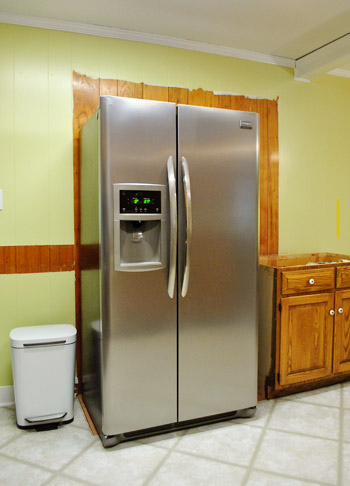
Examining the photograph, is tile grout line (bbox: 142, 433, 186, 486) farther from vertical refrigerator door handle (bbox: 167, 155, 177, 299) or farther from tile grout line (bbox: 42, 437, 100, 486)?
vertical refrigerator door handle (bbox: 167, 155, 177, 299)

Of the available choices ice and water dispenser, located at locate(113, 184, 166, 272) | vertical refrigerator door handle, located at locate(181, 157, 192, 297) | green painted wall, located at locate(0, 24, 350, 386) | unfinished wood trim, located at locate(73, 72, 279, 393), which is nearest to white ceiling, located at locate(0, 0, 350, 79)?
green painted wall, located at locate(0, 24, 350, 386)

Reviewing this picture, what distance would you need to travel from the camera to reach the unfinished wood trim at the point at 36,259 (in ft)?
8.59

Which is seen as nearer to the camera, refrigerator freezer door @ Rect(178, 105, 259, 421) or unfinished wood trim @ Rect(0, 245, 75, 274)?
refrigerator freezer door @ Rect(178, 105, 259, 421)

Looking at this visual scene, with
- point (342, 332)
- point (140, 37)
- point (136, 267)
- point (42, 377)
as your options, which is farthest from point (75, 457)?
point (140, 37)

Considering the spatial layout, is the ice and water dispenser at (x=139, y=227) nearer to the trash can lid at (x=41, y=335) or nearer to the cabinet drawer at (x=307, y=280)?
the trash can lid at (x=41, y=335)

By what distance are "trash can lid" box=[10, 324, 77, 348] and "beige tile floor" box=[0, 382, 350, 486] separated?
52 centimetres

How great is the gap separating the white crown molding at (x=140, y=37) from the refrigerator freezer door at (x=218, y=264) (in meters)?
0.97

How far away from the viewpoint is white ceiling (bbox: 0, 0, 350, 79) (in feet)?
8.01

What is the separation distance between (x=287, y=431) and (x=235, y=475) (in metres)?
0.54

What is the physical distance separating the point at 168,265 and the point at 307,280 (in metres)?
1.10

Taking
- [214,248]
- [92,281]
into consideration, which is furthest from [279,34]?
[92,281]

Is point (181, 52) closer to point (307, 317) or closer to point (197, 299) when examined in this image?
point (197, 299)

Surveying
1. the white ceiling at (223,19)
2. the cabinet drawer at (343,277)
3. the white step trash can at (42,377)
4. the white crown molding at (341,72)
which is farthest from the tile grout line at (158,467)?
the white crown molding at (341,72)

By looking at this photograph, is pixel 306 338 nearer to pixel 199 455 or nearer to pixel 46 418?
pixel 199 455
